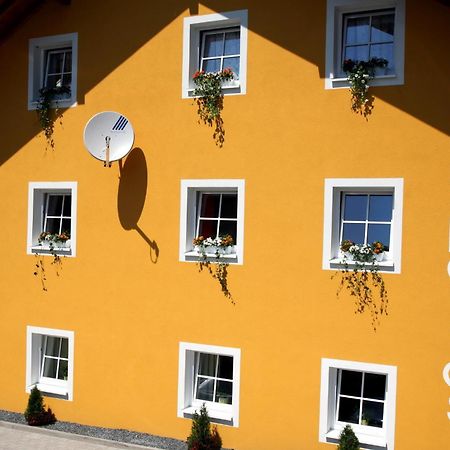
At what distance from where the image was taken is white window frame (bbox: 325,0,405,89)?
9.34 meters

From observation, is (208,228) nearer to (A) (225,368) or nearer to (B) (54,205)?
(A) (225,368)

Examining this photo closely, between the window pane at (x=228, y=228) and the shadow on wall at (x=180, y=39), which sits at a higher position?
the shadow on wall at (x=180, y=39)

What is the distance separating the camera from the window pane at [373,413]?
9645 millimetres

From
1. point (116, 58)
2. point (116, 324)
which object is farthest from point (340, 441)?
point (116, 58)

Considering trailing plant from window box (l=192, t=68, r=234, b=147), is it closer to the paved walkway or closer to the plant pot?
the plant pot

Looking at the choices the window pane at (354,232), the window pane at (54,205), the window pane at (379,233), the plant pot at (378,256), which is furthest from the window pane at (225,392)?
the window pane at (54,205)

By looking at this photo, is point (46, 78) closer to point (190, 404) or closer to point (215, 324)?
point (215, 324)

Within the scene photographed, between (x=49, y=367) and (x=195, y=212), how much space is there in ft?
14.3

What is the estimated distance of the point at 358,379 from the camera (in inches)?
386

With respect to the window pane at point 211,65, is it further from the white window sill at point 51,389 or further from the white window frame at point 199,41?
the white window sill at point 51,389

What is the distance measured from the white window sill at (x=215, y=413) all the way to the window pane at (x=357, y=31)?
245 inches

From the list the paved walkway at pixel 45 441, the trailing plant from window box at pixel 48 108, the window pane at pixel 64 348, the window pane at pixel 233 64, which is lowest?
the paved walkway at pixel 45 441

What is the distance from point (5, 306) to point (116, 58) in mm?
5186

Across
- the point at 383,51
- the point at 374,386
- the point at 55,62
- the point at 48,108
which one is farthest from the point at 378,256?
the point at 55,62
